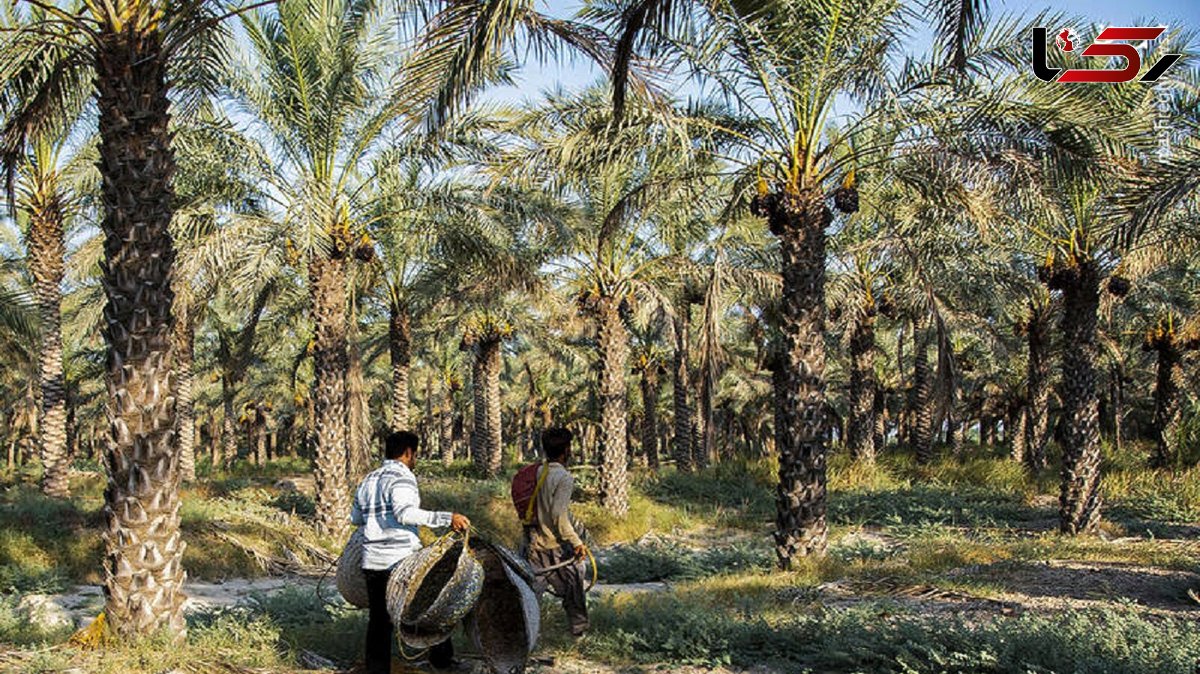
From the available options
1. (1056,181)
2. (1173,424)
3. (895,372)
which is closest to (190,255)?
(1056,181)

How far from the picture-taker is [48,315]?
18125 mm

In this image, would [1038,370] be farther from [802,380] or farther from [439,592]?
[439,592]

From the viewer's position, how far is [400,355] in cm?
2455

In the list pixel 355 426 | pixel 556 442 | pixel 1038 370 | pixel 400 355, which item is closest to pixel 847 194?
pixel 556 442

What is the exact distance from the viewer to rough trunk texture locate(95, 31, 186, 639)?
22.2 ft

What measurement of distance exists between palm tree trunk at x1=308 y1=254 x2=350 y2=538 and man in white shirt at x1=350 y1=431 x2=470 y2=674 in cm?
1002

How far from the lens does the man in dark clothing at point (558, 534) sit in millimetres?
7297

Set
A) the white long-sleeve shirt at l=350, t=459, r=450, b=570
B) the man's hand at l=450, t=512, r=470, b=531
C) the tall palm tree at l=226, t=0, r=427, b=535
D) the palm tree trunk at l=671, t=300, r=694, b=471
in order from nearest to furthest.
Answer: the man's hand at l=450, t=512, r=470, b=531
the white long-sleeve shirt at l=350, t=459, r=450, b=570
the tall palm tree at l=226, t=0, r=427, b=535
the palm tree trunk at l=671, t=300, r=694, b=471

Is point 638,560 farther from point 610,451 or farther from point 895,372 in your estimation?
point 895,372

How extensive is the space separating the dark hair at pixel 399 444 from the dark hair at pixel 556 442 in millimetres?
1510

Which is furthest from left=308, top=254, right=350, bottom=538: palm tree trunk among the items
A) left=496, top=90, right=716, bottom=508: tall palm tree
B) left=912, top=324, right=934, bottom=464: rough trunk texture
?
left=912, top=324, right=934, bottom=464: rough trunk texture

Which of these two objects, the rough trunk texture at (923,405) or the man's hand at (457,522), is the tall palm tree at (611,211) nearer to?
the man's hand at (457,522)

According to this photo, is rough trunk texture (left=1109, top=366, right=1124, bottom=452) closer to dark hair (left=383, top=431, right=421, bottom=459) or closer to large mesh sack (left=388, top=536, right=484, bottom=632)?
large mesh sack (left=388, top=536, right=484, bottom=632)

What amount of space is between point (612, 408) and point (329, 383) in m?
6.14
